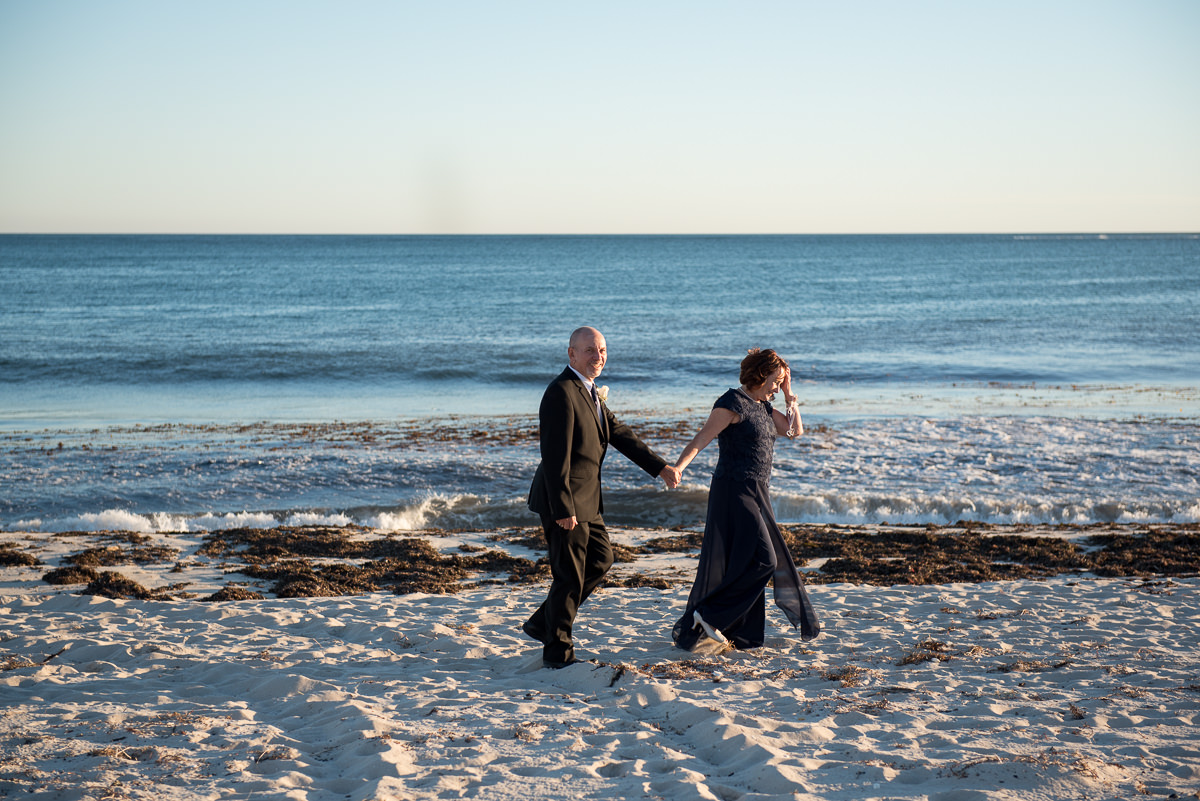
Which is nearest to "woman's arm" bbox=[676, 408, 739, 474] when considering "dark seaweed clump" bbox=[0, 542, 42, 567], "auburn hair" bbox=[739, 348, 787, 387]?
"auburn hair" bbox=[739, 348, 787, 387]

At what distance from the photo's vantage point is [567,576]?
5.34 m

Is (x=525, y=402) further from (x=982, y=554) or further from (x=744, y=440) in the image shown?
(x=744, y=440)

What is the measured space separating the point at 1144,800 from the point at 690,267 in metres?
87.6

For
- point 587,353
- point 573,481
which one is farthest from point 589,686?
point 587,353

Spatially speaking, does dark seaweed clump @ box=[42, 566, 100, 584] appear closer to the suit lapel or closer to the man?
the man

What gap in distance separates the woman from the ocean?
18.0 ft

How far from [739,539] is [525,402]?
1593 cm

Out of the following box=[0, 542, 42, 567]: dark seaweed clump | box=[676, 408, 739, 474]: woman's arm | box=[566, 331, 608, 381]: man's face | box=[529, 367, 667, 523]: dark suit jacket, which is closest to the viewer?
box=[529, 367, 667, 523]: dark suit jacket

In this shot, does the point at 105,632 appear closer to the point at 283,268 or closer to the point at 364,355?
the point at 364,355

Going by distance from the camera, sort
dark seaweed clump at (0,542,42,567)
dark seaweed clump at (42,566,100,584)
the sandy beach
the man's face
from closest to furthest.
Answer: the sandy beach, the man's face, dark seaweed clump at (42,566,100,584), dark seaweed clump at (0,542,42,567)

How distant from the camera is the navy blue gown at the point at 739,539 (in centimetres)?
566

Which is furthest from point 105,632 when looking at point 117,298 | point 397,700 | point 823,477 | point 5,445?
point 117,298

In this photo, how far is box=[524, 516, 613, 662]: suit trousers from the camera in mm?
5273

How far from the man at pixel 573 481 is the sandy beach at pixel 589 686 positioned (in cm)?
33
